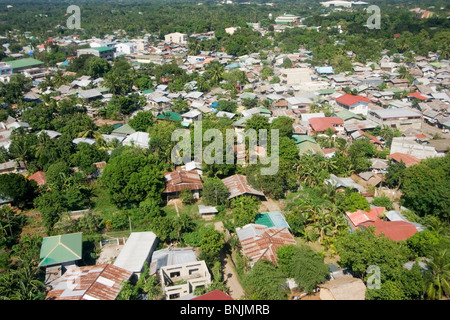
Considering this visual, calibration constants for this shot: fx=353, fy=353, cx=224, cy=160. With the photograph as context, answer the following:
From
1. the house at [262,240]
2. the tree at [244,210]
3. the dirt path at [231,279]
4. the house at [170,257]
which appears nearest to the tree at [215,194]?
the tree at [244,210]

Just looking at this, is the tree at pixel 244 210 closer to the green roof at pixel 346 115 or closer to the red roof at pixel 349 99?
the green roof at pixel 346 115

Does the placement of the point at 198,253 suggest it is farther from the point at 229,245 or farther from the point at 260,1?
the point at 260,1

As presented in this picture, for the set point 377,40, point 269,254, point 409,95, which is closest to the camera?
point 269,254

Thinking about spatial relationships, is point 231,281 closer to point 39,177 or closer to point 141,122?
point 39,177

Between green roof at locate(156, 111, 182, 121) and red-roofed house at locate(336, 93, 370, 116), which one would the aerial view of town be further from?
green roof at locate(156, 111, 182, 121)
